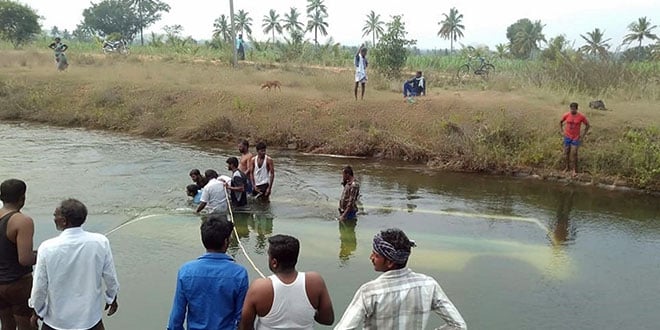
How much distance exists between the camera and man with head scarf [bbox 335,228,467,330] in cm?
335

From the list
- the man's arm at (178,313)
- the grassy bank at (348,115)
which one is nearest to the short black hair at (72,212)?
the man's arm at (178,313)

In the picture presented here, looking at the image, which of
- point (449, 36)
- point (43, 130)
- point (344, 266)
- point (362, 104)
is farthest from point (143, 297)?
point (449, 36)

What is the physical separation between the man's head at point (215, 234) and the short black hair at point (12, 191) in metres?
1.73

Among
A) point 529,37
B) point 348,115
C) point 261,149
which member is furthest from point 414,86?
point 529,37

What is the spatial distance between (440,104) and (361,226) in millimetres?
9163

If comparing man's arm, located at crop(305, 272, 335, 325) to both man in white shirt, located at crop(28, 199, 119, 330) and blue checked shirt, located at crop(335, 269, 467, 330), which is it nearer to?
blue checked shirt, located at crop(335, 269, 467, 330)

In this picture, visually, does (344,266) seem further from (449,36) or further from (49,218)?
(449,36)

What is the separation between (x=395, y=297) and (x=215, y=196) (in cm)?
718

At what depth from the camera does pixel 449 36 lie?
259 feet

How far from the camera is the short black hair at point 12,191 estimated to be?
4523 millimetres

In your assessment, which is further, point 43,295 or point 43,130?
point 43,130

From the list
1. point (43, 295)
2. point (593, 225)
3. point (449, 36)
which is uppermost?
point (449, 36)

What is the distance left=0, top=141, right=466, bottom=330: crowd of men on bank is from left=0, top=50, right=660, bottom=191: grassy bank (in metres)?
13.1

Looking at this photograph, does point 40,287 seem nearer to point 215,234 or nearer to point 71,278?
point 71,278
